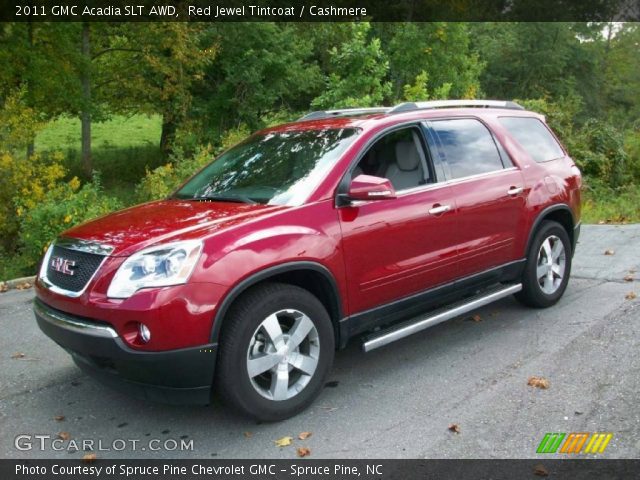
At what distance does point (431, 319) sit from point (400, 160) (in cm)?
122

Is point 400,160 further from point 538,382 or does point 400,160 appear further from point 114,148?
point 114,148

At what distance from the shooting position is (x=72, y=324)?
3.59 m

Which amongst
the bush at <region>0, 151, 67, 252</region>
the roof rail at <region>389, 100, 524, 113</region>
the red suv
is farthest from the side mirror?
the bush at <region>0, 151, 67, 252</region>

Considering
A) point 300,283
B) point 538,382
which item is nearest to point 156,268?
point 300,283

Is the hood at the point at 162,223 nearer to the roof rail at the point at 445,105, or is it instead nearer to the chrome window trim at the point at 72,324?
the chrome window trim at the point at 72,324

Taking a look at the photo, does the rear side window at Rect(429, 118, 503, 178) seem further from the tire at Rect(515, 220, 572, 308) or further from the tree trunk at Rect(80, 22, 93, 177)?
the tree trunk at Rect(80, 22, 93, 177)

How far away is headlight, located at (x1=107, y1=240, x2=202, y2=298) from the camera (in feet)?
11.1

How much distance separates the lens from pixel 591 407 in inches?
153

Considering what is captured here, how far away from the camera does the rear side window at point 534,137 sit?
18.7ft

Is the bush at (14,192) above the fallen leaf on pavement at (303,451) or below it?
above

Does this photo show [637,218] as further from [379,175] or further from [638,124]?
[638,124]

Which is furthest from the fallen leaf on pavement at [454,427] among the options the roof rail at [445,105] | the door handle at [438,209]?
the roof rail at [445,105]

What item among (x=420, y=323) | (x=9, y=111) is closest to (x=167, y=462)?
(x=420, y=323)

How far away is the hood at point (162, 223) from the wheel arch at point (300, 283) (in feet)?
1.21
